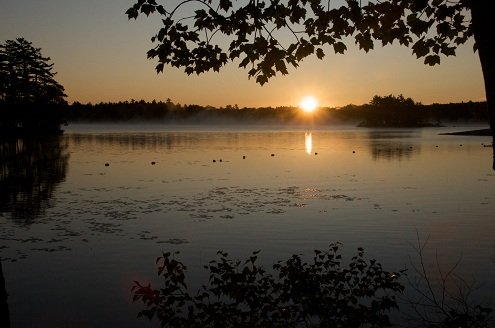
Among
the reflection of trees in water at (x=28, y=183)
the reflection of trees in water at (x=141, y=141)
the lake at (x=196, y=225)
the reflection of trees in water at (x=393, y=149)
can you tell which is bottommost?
the lake at (x=196, y=225)

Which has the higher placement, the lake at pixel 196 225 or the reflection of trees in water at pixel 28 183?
the reflection of trees in water at pixel 28 183

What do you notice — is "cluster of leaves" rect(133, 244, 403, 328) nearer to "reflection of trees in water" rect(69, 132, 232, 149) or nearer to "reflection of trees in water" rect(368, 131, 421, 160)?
"reflection of trees in water" rect(368, 131, 421, 160)

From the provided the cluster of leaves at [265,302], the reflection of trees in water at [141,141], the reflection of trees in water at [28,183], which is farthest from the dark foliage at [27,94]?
the cluster of leaves at [265,302]

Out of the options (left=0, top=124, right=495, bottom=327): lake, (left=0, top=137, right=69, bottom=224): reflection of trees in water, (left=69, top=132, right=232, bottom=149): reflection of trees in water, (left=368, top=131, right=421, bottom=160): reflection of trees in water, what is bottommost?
(left=0, top=124, right=495, bottom=327): lake

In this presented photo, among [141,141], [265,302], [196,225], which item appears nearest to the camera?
[265,302]

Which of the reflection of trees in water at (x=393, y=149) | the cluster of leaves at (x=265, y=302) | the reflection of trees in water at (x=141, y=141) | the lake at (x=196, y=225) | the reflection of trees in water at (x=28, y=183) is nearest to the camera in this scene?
the cluster of leaves at (x=265, y=302)

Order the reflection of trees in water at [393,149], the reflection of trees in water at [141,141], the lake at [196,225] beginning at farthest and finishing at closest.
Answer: the reflection of trees in water at [141,141], the reflection of trees in water at [393,149], the lake at [196,225]

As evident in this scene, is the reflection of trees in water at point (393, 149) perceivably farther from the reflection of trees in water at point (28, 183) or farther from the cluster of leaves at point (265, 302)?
the cluster of leaves at point (265, 302)

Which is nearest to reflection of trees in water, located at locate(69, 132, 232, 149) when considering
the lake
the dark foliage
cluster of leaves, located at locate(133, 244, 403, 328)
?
the dark foliage

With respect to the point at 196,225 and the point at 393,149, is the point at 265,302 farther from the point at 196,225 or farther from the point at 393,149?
the point at 393,149

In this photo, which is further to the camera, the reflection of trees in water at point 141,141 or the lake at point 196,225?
the reflection of trees in water at point 141,141

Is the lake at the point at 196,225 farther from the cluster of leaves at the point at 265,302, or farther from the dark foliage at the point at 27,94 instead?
the dark foliage at the point at 27,94

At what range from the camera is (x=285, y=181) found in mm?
33344

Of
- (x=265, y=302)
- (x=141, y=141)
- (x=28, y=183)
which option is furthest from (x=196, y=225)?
(x=141, y=141)
